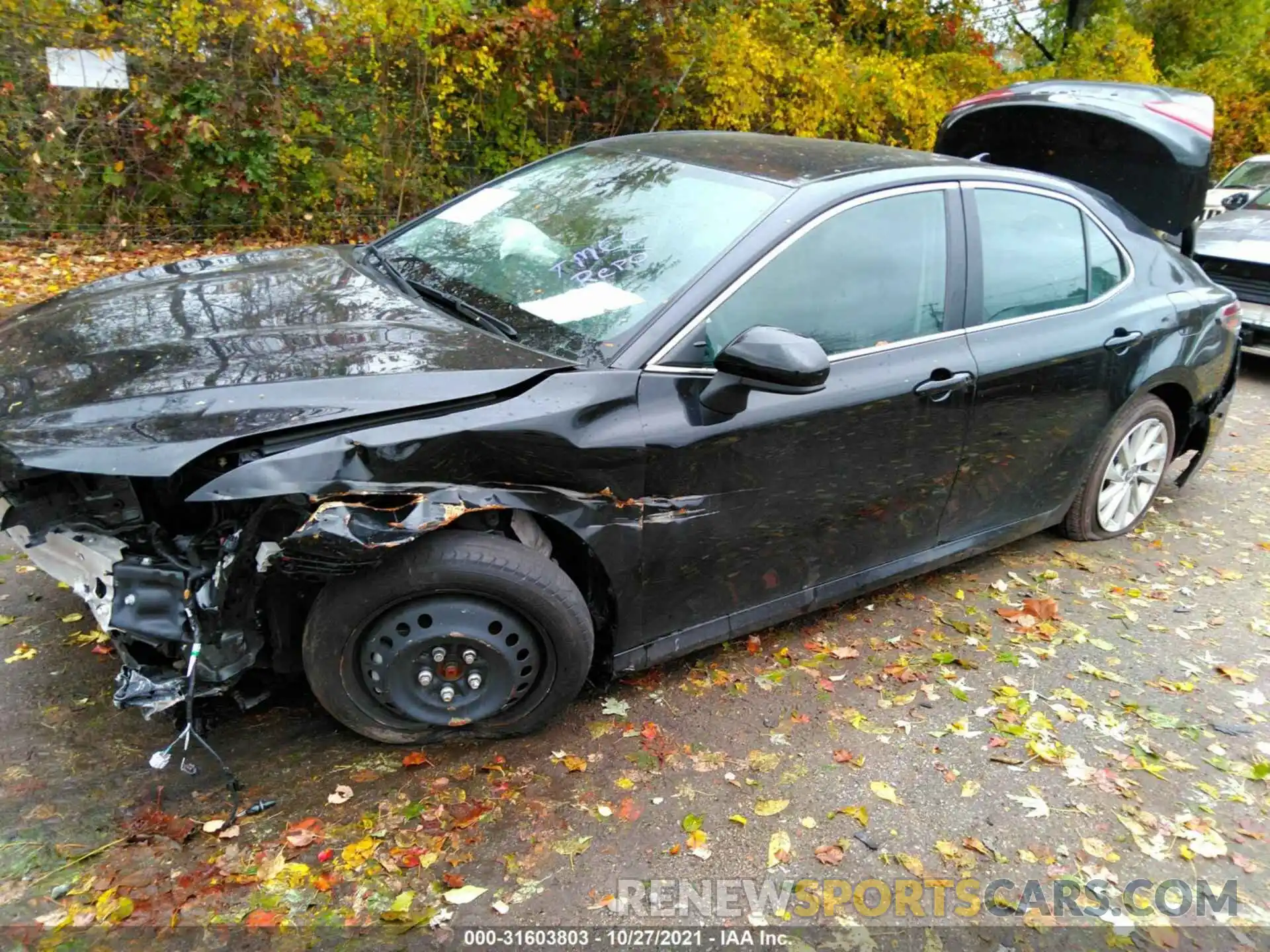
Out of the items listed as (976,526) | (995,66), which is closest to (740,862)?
(976,526)

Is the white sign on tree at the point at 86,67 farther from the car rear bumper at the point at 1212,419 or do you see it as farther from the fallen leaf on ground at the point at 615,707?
the car rear bumper at the point at 1212,419

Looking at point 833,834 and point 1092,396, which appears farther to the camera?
point 1092,396

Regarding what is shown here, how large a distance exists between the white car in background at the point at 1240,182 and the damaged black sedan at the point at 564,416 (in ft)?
24.2

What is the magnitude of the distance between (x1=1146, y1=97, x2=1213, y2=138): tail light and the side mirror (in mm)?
3341

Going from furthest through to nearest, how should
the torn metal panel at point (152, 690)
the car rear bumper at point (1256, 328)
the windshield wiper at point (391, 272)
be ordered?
1. the car rear bumper at point (1256, 328)
2. the windshield wiper at point (391, 272)
3. the torn metal panel at point (152, 690)

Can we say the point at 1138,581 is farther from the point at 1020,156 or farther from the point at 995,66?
the point at 995,66

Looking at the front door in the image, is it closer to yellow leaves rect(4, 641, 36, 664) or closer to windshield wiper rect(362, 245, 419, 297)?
windshield wiper rect(362, 245, 419, 297)

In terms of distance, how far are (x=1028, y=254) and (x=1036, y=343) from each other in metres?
0.37

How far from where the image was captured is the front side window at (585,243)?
2.81 metres

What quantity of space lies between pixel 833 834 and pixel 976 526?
1596mm

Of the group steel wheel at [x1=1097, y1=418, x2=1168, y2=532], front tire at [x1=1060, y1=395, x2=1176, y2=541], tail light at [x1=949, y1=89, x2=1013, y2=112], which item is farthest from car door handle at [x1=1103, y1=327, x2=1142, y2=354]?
tail light at [x1=949, y1=89, x2=1013, y2=112]

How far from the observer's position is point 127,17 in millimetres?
6914

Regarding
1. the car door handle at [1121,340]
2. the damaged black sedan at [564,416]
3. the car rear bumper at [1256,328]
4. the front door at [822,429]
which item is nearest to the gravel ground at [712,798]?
the damaged black sedan at [564,416]

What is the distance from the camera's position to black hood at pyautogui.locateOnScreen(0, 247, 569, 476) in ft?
7.37
